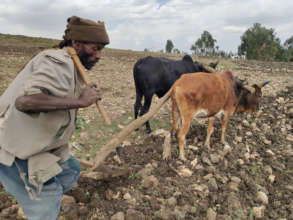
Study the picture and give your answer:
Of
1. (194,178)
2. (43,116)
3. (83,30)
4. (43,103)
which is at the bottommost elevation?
(194,178)

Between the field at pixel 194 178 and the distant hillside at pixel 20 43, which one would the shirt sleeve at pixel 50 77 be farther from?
the distant hillside at pixel 20 43

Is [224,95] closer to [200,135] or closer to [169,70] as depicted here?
[200,135]

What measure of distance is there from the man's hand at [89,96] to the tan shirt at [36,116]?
0.11 meters

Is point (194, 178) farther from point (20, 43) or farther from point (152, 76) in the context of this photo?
point (20, 43)

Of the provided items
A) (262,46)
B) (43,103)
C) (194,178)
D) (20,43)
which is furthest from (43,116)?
(262,46)

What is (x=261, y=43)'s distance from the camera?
43.2 m

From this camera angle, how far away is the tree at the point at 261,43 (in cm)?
4222

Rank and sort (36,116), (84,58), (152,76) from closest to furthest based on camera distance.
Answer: (36,116)
(84,58)
(152,76)

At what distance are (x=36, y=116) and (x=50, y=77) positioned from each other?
13.1 inches

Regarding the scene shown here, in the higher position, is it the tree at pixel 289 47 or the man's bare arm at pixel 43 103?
the tree at pixel 289 47

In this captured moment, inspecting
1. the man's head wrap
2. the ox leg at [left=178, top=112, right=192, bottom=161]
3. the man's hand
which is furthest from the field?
the man's head wrap

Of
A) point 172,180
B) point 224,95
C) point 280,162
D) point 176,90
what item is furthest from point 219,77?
point 172,180

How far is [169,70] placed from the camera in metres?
5.67

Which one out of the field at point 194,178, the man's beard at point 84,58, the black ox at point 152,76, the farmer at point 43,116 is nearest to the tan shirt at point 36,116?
the farmer at point 43,116
